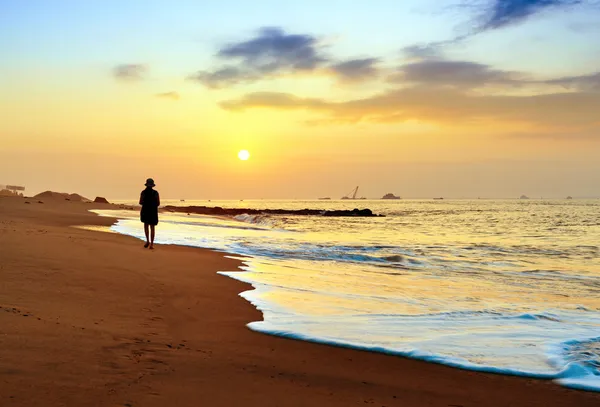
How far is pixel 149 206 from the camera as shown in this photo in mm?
17172

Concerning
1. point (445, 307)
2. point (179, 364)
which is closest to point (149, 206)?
point (445, 307)

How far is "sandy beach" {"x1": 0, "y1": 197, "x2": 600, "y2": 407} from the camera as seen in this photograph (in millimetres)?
4113

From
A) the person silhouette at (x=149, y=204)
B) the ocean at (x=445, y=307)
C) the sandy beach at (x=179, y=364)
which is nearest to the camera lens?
the sandy beach at (x=179, y=364)

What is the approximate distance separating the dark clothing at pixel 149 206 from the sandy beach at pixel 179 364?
8586mm

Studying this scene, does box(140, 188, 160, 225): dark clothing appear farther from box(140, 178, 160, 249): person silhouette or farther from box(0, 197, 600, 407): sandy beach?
box(0, 197, 600, 407): sandy beach

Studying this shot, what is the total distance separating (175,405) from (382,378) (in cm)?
230

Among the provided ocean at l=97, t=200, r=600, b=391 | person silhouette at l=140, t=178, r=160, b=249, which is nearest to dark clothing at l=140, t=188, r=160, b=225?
person silhouette at l=140, t=178, r=160, b=249

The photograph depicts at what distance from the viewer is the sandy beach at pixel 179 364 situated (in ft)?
13.5

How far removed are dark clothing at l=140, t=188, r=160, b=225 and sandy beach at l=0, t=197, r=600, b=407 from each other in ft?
28.2

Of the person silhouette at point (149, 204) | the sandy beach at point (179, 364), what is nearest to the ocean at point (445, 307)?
the sandy beach at point (179, 364)

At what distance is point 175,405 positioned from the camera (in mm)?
3957

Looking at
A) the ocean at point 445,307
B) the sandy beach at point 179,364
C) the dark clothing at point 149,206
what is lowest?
the ocean at point 445,307

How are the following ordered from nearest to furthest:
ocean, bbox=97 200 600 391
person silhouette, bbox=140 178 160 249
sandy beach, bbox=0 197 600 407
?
sandy beach, bbox=0 197 600 407
ocean, bbox=97 200 600 391
person silhouette, bbox=140 178 160 249

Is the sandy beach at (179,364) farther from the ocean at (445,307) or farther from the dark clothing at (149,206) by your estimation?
the dark clothing at (149,206)
